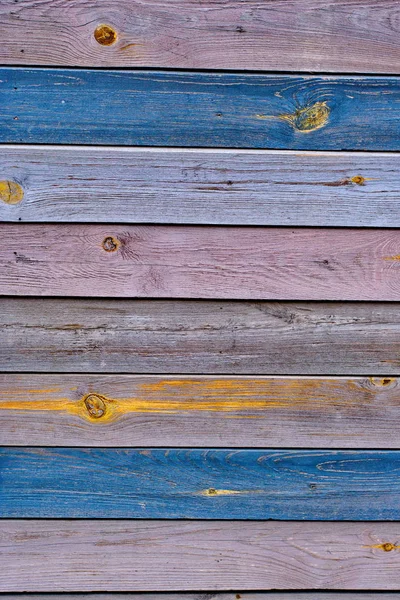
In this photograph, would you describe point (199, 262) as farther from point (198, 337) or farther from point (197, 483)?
point (197, 483)

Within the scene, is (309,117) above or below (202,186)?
above

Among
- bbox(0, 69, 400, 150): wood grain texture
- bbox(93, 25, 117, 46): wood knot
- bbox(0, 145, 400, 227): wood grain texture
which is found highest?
bbox(93, 25, 117, 46): wood knot

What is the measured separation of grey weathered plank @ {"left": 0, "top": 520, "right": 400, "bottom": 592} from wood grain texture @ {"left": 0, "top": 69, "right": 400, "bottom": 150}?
0.83 m

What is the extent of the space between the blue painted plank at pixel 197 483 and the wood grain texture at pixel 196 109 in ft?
2.20

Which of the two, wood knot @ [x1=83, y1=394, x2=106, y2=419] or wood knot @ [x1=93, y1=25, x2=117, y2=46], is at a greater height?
wood knot @ [x1=93, y1=25, x2=117, y2=46]

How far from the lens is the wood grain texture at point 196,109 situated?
3.38ft

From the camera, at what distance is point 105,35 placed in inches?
40.2

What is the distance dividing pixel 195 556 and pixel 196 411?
32 centimetres

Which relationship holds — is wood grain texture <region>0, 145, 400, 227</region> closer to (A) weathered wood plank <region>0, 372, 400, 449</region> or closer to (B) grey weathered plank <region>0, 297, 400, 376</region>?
(B) grey weathered plank <region>0, 297, 400, 376</region>

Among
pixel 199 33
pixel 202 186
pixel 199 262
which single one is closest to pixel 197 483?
pixel 199 262

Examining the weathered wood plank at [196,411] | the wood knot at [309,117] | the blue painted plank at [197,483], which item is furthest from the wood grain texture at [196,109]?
the blue painted plank at [197,483]

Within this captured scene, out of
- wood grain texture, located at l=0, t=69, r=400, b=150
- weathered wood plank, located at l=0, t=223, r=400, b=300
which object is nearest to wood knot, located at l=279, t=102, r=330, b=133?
wood grain texture, located at l=0, t=69, r=400, b=150

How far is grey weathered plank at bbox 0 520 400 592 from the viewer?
1083 mm

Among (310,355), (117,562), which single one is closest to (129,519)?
(117,562)
